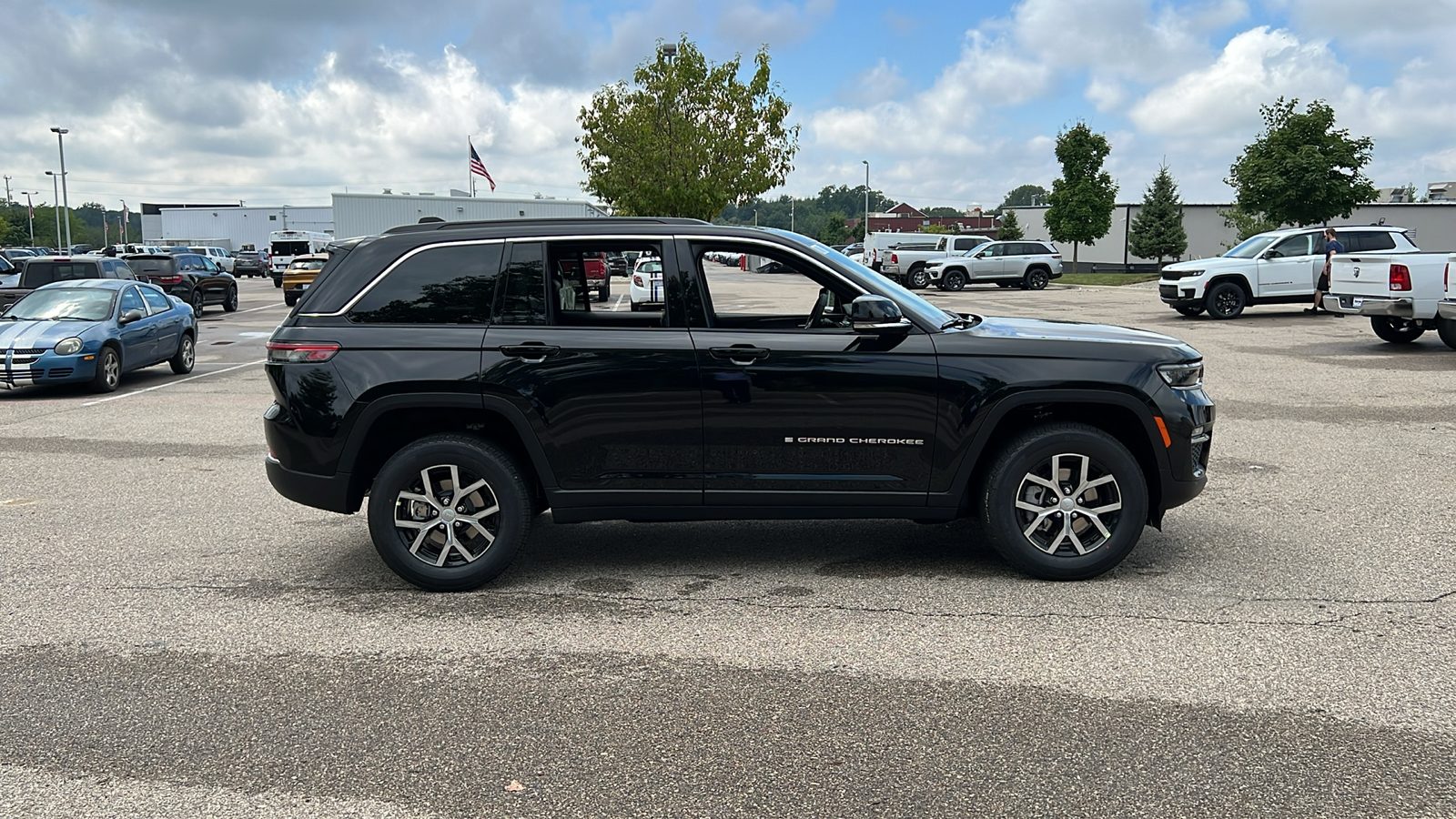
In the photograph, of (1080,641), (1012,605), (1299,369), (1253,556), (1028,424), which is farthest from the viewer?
(1299,369)

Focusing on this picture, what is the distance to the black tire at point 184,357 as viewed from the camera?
16469 millimetres

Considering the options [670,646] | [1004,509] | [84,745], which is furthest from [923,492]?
[84,745]

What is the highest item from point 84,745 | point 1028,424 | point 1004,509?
point 1028,424

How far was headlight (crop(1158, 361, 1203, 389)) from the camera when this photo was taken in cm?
562

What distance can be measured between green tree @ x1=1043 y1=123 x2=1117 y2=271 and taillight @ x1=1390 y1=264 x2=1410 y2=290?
138ft

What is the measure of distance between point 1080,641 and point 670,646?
1.70 meters

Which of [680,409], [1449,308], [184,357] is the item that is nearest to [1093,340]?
[680,409]

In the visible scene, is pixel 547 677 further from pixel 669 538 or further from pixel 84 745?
pixel 669 538

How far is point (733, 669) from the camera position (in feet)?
15.0

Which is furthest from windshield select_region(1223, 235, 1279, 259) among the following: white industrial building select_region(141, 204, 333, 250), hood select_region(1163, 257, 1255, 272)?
white industrial building select_region(141, 204, 333, 250)

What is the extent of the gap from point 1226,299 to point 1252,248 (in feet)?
4.71

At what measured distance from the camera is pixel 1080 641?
4.85 metres

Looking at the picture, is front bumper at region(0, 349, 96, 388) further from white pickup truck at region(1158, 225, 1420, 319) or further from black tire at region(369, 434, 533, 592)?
white pickup truck at region(1158, 225, 1420, 319)

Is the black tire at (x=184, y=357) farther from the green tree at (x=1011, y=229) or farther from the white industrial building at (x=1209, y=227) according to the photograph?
the green tree at (x=1011, y=229)
